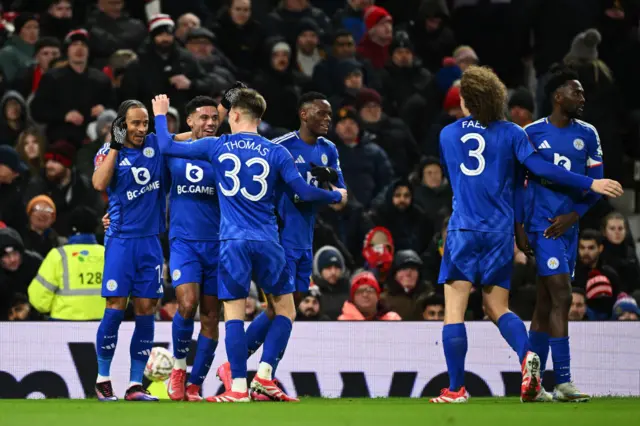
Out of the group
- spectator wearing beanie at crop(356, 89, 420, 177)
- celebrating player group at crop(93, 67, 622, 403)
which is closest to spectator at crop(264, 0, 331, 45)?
spectator wearing beanie at crop(356, 89, 420, 177)

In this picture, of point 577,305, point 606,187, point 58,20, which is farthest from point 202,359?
point 58,20

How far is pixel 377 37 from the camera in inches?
820

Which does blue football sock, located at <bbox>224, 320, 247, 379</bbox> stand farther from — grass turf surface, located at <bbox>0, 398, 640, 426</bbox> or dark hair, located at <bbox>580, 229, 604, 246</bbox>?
dark hair, located at <bbox>580, 229, 604, 246</bbox>

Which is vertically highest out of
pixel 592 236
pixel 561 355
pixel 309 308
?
pixel 592 236

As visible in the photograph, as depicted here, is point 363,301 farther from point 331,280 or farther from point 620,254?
point 620,254

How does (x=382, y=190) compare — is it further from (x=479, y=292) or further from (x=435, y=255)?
(x=479, y=292)

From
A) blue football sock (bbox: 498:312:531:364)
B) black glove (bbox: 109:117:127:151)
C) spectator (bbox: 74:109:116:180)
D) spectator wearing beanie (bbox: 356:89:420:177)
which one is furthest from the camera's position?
spectator wearing beanie (bbox: 356:89:420:177)

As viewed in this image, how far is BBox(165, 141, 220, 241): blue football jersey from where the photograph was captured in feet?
39.5

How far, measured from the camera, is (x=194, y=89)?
1833cm

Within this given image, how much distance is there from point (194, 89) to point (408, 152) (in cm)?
314

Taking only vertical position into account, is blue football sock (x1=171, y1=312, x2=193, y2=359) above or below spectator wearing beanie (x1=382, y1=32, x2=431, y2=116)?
below

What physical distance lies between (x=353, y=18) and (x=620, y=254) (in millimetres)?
6931

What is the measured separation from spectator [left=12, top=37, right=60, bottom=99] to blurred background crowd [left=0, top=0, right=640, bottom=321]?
0.9 inches

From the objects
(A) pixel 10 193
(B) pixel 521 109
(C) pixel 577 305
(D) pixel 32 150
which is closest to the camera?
(C) pixel 577 305
